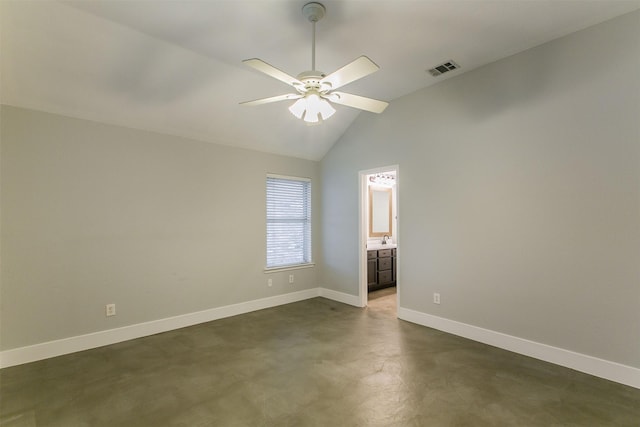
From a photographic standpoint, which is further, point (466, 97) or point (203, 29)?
→ point (466, 97)

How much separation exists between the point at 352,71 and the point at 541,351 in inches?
124

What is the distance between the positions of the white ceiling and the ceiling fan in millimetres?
493

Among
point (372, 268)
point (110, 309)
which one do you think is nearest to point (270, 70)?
point (110, 309)

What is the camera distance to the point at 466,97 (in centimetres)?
350

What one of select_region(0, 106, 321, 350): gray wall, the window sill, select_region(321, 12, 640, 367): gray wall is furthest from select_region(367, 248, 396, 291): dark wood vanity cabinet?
select_region(0, 106, 321, 350): gray wall

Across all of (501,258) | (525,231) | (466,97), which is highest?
(466,97)

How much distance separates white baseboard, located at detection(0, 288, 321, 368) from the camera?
9.35ft

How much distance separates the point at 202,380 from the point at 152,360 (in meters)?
0.74

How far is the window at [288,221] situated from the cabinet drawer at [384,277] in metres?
1.46

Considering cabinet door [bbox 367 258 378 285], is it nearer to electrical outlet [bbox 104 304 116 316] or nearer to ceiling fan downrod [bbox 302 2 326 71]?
electrical outlet [bbox 104 304 116 316]

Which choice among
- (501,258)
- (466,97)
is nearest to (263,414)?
(501,258)

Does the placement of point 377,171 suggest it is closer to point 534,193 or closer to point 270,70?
point 534,193

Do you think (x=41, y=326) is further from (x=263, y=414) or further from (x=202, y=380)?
(x=263, y=414)

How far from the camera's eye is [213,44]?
278cm
